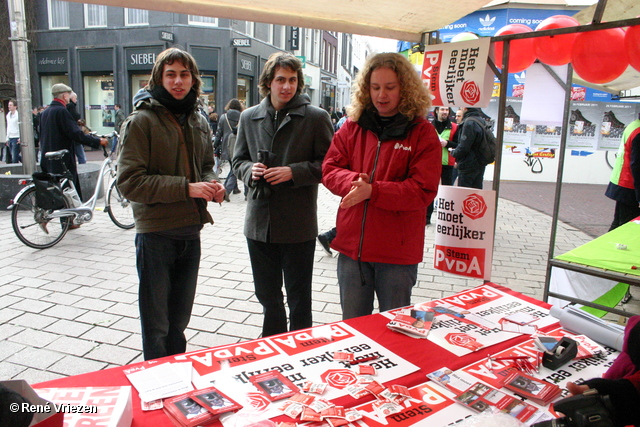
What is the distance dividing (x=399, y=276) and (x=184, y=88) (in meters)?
1.41

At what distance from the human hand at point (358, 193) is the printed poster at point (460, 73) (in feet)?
4.07

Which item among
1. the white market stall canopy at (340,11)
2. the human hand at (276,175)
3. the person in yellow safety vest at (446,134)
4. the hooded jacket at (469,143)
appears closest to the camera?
the human hand at (276,175)

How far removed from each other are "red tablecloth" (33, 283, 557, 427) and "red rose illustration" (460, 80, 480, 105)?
1554 mm

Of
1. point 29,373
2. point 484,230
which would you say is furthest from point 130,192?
point 484,230

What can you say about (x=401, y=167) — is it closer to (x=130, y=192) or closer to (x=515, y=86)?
(x=130, y=192)

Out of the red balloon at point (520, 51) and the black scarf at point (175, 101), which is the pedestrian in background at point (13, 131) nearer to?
the black scarf at point (175, 101)

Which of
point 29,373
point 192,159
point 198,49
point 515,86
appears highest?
point 198,49

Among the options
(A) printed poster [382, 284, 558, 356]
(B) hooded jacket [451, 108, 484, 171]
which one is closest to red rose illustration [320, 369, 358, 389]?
(A) printed poster [382, 284, 558, 356]

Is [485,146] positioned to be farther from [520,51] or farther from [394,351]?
[394,351]

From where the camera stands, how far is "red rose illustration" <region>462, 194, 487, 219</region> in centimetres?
269

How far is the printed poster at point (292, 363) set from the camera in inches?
55.0

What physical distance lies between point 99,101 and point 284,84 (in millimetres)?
20144

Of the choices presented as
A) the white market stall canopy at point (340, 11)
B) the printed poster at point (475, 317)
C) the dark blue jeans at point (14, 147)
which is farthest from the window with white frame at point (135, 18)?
the printed poster at point (475, 317)

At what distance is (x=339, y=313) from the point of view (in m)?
3.60
